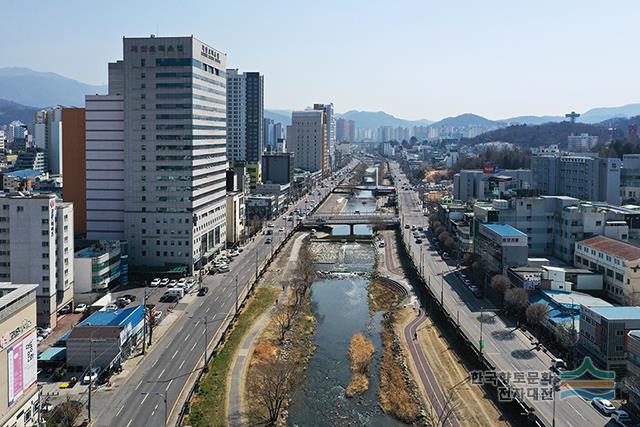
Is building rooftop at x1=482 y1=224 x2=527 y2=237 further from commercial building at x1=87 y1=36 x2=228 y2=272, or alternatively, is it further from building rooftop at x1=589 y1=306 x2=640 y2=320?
commercial building at x1=87 y1=36 x2=228 y2=272

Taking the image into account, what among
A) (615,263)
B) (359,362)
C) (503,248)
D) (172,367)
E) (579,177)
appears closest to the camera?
(172,367)

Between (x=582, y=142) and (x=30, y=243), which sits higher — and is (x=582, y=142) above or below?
above

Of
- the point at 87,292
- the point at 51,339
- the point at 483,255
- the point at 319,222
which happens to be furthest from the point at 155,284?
the point at 319,222

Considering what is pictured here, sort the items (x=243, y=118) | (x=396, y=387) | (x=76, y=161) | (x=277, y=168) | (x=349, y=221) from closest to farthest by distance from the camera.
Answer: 1. (x=396, y=387)
2. (x=76, y=161)
3. (x=349, y=221)
4. (x=277, y=168)
5. (x=243, y=118)

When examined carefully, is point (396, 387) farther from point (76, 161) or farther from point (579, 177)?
point (579, 177)

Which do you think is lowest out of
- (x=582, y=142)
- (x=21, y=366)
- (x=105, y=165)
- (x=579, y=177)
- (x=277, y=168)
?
(x=21, y=366)

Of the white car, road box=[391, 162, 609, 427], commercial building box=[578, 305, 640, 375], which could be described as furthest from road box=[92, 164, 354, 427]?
commercial building box=[578, 305, 640, 375]

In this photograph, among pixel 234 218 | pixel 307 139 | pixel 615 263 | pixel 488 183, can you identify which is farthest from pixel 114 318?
pixel 307 139

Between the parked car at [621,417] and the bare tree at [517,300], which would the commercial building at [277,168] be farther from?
the parked car at [621,417]
